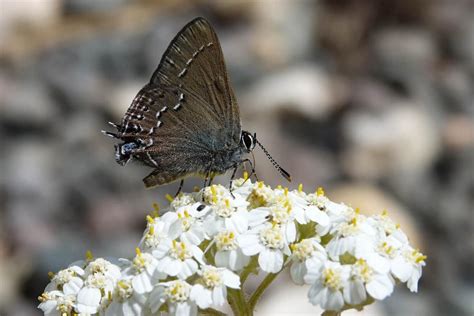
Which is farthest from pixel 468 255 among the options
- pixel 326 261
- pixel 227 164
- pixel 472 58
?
pixel 326 261

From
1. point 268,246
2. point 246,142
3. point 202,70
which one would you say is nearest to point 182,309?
point 268,246

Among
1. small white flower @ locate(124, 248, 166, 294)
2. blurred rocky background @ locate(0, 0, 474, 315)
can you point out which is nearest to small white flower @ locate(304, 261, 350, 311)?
small white flower @ locate(124, 248, 166, 294)

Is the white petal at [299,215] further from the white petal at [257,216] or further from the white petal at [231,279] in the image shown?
the white petal at [231,279]

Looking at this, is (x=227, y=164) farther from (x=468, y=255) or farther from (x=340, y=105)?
(x=340, y=105)

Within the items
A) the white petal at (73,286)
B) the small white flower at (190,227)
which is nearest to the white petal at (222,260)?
the small white flower at (190,227)

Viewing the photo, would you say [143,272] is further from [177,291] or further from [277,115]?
[277,115]

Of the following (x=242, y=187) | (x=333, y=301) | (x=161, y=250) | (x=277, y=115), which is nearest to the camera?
(x=333, y=301)
